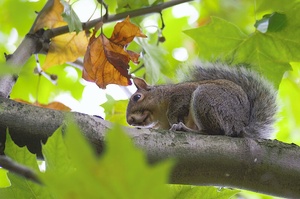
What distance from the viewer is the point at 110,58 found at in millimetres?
1907

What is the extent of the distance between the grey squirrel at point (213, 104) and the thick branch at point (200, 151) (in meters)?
0.60

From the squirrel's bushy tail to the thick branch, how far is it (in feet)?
2.52

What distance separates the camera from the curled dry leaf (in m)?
1.89

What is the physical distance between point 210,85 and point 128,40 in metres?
0.54

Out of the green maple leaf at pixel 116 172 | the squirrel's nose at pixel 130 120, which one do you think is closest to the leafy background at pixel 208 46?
A: the squirrel's nose at pixel 130 120

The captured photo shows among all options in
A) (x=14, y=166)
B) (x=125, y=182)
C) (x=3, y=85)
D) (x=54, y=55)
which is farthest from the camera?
(x=54, y=55)

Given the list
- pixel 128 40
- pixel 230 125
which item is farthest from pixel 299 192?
pixel 128 40

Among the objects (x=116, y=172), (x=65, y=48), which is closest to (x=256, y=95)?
(x=65, y=48)

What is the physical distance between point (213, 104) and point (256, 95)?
0.97ft

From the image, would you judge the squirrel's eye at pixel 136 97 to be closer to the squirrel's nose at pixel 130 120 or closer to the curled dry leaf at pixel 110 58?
the squirrel's nose at pixel 130 120

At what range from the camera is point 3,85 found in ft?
5.21

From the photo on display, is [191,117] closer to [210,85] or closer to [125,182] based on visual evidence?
[210,85]

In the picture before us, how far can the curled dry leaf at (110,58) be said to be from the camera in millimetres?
1894

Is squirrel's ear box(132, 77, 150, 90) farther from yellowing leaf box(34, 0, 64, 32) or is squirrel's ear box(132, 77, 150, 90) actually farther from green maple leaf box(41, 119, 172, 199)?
green maple leaf box(41, 119, 172, 199)
